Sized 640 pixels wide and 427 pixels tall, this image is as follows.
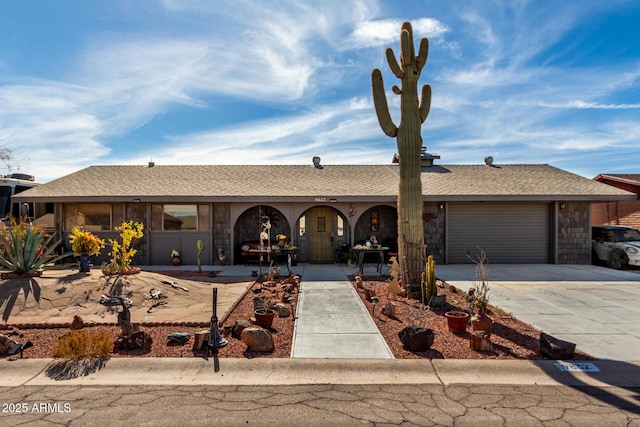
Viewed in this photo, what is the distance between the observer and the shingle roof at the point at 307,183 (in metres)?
13.2

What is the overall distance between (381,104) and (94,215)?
11.4m

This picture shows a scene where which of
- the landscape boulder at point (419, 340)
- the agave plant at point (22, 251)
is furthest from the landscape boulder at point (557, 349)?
the agave plant at point (22, 251)

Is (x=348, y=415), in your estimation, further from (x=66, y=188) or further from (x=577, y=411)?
(x=66, y=188)

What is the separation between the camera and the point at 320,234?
1445cm

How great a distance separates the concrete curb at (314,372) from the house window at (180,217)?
9.17m

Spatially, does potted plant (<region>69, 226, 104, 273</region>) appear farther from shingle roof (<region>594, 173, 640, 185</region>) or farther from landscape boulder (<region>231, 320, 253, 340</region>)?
shingle roof (<region>594, 173, 640, 185</region>)

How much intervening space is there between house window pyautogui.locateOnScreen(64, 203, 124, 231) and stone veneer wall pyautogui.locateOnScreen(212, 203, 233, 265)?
3.50 meters

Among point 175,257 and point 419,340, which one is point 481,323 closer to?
point 419,340

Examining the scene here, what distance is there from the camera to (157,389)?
13.7 ft

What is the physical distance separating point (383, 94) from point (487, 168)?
417 inches

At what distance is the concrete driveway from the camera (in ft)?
18.8

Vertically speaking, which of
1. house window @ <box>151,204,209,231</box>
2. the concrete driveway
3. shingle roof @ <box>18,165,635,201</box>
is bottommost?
the concrete driveway

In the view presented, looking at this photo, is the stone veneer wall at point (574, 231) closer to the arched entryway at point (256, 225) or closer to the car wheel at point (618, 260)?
the car wheel at point (618, 260)

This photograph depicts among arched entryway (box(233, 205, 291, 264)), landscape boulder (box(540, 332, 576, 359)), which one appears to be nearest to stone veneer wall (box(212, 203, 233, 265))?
arched entryway (box(233, 205, 291, 264))
